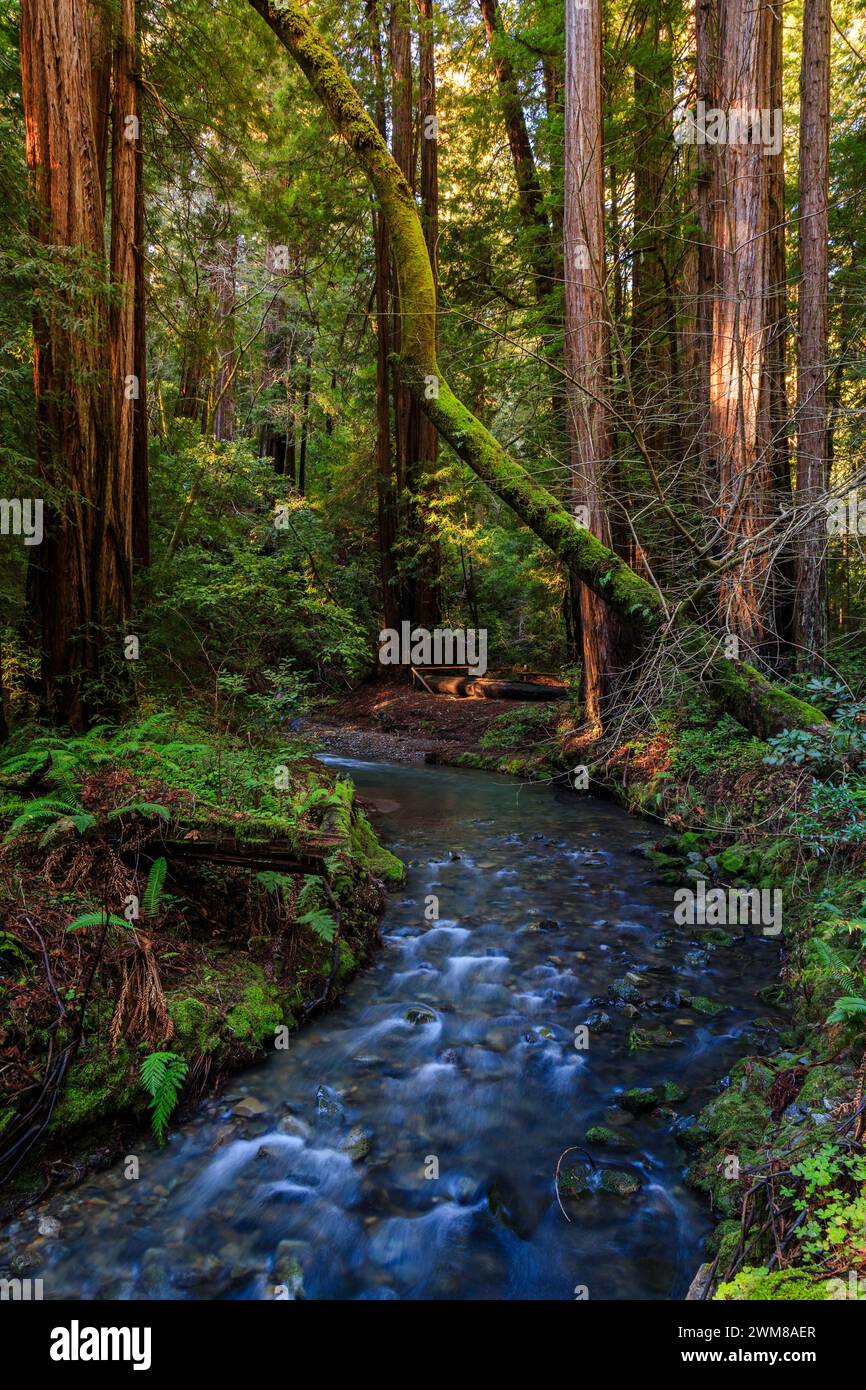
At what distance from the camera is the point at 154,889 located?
3.93 m

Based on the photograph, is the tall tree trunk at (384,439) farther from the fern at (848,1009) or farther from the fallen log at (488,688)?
the fern at (848,1009)

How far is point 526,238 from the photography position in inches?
454

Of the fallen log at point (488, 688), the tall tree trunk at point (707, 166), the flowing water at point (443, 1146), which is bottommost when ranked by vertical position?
the flowing water at point (443, 1146)

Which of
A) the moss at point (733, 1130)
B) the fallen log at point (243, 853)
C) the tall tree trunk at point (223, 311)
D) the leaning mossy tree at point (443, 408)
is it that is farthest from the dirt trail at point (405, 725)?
the moss at point (733, 1130)

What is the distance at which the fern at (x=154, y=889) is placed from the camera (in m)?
3.90

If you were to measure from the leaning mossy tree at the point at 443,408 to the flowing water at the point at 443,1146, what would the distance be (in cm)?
245

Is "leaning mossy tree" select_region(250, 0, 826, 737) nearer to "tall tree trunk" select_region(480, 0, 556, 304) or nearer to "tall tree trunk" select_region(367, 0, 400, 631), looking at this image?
"tall tree trunk" select_region(480, 0, 556, 304)

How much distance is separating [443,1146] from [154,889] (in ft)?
6.71

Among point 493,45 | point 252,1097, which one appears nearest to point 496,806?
point 252,1097

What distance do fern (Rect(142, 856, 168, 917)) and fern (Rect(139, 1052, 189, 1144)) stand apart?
2.84 ft

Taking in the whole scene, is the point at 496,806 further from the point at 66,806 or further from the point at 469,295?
the point at 469,295

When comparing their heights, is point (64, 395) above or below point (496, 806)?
above

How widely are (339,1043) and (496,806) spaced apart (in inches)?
217

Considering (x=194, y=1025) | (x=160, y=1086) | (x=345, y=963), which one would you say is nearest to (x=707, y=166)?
(x=345, y=963)
